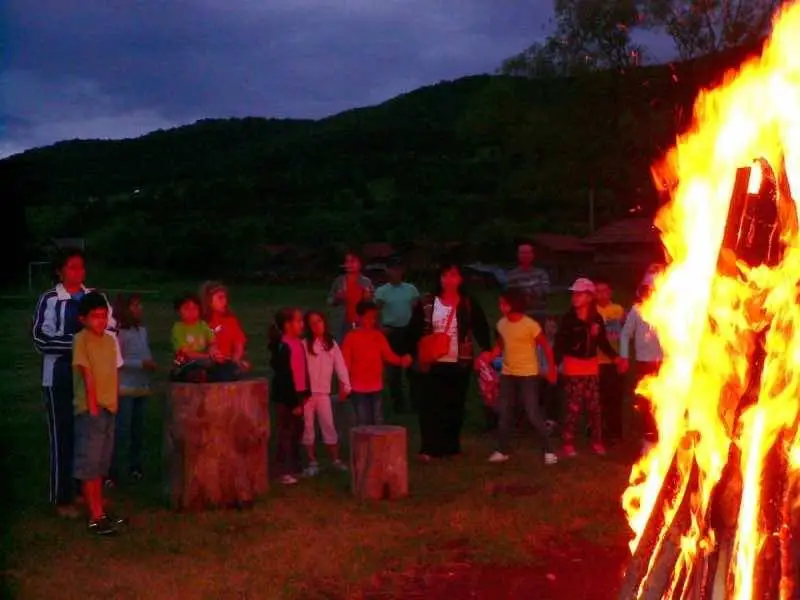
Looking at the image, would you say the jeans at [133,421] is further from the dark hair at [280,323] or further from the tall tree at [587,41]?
the tall tree at [587,41]

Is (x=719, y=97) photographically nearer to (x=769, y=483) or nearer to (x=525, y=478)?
(x=769, y=483)

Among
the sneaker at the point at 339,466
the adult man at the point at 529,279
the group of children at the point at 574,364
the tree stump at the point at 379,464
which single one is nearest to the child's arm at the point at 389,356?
the group of children at the point at 574,364

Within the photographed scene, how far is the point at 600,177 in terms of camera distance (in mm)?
32312

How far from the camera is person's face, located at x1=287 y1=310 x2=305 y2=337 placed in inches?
354

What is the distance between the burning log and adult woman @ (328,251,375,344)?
6351 millimetres

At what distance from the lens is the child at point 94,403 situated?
6.96 metres

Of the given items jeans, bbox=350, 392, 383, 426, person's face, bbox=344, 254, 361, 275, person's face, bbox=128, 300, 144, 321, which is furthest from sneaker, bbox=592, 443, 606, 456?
person's face, bbox=128, 300, 144, 321

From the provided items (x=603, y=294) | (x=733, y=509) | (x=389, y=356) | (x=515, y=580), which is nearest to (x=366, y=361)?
(x=389, y=356)

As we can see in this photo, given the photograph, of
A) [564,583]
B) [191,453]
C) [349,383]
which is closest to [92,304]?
[191,453]

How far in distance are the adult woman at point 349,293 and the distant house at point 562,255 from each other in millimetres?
38119

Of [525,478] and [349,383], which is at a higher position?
[349,383]

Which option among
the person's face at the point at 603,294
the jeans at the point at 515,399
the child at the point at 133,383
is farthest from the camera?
the person's face at the point at 603,294

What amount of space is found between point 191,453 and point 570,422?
3.71m

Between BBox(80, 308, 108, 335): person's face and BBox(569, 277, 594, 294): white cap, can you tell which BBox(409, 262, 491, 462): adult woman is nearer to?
BBox(569, 277, 594, 294): white cap
